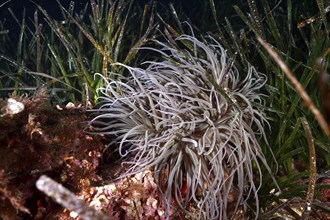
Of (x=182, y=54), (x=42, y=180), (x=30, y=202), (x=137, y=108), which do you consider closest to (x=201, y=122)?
(x=137, y=108)

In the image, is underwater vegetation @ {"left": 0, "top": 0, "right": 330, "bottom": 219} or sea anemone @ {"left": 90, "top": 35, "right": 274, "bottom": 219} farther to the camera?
sea anemone @ {"left": 90, "top": 35, "right": 274, "bottom": 219}

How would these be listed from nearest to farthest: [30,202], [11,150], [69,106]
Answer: [11,150], [30,202], [69,106]

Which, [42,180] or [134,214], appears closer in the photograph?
[42,180]

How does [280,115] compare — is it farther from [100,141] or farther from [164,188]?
[100,141]

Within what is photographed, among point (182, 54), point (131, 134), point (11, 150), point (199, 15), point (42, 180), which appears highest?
point (42, 180)

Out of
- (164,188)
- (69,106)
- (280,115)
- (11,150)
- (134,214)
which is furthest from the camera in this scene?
(280,115)

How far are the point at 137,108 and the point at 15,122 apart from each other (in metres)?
0.93

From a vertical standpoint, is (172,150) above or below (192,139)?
below

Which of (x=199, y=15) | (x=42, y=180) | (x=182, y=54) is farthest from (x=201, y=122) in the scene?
(x=199, y=15)

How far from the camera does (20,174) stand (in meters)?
1.94

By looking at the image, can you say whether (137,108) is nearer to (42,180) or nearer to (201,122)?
(201,122)

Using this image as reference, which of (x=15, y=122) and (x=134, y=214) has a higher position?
(x=15, y=122)

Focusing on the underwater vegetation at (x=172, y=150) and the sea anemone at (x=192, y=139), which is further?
the sea anemone at (x=192, y=139)

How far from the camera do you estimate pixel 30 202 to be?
6.63 feet
